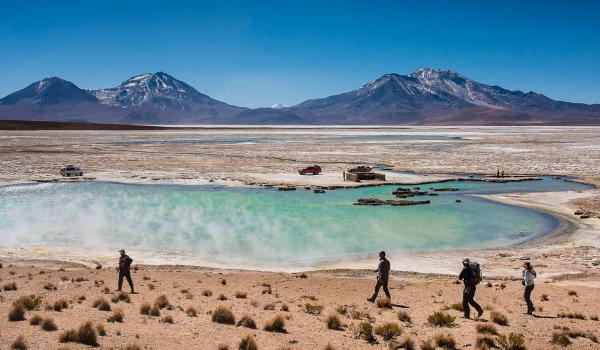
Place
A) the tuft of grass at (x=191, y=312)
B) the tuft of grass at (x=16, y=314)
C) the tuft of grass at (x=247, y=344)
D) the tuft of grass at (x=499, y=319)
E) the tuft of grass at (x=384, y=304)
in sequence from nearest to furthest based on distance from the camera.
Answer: the tuft of grass at (x=247, y=344) < the tuft of grass at (x=16, y=314) < the tuft of grass at (x=499, y=319) < the tuft of grass at (x=191, y=312) < the tuft of grass at (x=384, y=304)

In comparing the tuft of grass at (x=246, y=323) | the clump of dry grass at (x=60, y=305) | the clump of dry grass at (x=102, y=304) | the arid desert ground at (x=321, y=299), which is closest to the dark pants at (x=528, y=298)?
the arid desert ground at (x=321, y=299)

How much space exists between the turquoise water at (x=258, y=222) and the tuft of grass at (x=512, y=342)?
31.8 feet

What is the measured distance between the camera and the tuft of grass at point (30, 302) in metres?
12.7

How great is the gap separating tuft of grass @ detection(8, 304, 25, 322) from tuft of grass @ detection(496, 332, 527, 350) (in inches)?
388

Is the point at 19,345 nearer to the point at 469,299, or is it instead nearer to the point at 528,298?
the point at 469,299

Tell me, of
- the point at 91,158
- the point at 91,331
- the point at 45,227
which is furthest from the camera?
the point at 91,158

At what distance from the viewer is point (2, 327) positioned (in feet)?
37.3

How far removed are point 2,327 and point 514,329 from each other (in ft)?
35.2

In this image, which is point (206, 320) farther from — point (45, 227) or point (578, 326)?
point (45, 227)

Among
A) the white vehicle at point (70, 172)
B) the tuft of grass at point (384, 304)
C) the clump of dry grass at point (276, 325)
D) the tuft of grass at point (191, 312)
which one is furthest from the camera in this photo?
the white vehicle at point (70, 172)

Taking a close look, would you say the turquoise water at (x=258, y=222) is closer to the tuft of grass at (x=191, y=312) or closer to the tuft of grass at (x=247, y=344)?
the tuft of grass at (x=191, y=312)

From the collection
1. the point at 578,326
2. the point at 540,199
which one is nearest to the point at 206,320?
the point at 578,326

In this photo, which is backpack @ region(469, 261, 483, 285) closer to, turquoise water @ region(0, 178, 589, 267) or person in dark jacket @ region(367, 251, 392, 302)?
person in dark jacket @ region(367, 251, 392, 302)

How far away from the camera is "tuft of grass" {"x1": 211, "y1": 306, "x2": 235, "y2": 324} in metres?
12.6
